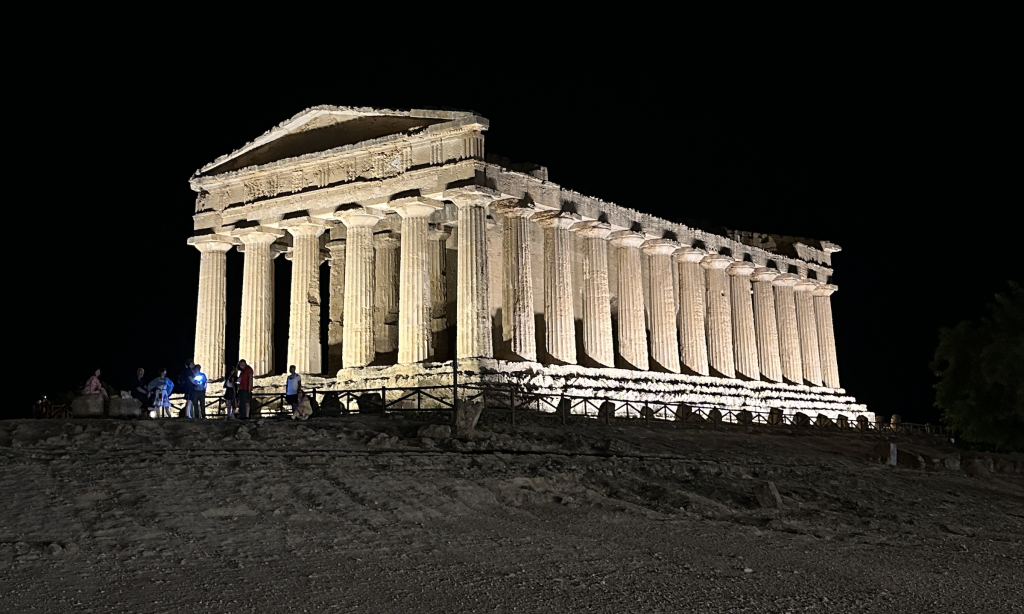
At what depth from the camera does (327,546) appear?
13.1 meters

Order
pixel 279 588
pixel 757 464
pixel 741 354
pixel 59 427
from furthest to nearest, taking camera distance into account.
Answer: pixel 741 354
pixel 757 464
pixel 59 427
pixel 279 588

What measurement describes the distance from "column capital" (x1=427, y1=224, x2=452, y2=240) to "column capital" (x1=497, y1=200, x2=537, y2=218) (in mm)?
3934

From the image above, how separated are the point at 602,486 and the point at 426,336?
16218 mm

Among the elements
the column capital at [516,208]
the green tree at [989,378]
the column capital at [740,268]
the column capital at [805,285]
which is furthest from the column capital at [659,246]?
the green tree at [989,378]

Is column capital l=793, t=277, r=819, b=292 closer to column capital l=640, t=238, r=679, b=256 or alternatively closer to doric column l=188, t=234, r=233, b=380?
column capital l=640, t=238, r=679, b=256

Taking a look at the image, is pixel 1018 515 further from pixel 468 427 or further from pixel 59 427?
pixel 59 427

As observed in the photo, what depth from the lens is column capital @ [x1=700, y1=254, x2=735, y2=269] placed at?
154 feet

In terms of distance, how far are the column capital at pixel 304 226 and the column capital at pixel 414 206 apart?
3.44 m

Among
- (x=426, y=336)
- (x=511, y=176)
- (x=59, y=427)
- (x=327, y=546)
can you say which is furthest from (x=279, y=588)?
(x=511, y=176)

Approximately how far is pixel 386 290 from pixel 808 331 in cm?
2360

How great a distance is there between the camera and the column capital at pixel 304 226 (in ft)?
123

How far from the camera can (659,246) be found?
4356 centimetres

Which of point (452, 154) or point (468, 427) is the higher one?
point (452, 154)

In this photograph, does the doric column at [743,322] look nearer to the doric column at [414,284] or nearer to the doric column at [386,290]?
the doric column at [386,290]
